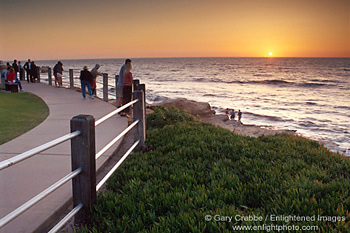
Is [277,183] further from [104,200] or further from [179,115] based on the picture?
[179,115]

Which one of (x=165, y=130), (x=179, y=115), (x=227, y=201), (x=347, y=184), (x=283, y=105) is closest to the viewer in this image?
(x=227, y=201)

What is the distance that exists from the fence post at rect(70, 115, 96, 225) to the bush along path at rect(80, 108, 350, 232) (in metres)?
0.17

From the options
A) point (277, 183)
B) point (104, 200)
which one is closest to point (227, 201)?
point (277, 183)

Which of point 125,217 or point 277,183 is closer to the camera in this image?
point 125,217

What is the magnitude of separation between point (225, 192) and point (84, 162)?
173cm

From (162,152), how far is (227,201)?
2.46 m

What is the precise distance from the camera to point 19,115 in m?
9.95

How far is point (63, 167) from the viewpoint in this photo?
4957 mm

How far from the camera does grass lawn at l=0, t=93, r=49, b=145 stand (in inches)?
301

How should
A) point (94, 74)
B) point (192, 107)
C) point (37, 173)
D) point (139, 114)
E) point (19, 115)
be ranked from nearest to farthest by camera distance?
point (37, 173), point (139, 114), point (19, 115), point (94, 74), point (192, 107)

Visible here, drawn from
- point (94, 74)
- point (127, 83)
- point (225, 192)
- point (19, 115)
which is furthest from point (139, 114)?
point (94, 74)

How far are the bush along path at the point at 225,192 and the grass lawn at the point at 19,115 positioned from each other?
4106 mm

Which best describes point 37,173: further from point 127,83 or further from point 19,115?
point 19,115

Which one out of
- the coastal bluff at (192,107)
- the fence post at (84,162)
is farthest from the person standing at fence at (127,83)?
the coastal bluff at (192,107)
